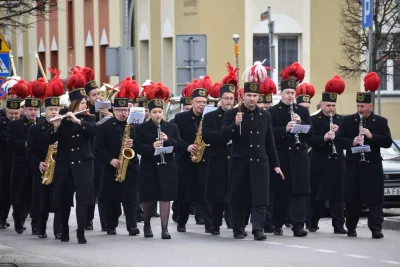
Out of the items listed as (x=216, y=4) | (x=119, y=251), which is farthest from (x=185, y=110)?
(x=216, y=4)

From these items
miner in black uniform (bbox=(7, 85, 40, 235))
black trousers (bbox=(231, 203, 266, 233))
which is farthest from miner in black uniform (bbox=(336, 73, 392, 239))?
miner in black uniform (bbox=(7, 85, 40, 235))

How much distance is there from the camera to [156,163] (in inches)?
727

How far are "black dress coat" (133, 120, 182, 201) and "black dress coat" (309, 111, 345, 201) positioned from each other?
2.05 meters

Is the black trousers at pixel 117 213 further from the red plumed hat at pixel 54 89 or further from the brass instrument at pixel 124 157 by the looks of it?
the red plumed hat at pixel 54 89

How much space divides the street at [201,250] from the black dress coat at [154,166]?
59 cm

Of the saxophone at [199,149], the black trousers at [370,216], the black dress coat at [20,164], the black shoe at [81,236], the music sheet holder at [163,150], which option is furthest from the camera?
the saxophone at [199,149]

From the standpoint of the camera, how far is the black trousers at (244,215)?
1770 centimetres

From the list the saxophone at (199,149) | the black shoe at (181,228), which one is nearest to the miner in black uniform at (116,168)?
the black shoe at (181,228)

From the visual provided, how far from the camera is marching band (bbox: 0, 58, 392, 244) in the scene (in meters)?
17.8

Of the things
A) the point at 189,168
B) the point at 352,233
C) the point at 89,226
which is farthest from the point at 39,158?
the point at 352,233

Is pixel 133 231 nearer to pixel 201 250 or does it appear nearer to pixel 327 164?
pixel 201 250

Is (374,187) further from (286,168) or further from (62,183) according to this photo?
(62,183)

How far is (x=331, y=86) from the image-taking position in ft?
63.0

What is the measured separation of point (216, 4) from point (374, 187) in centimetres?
1884
